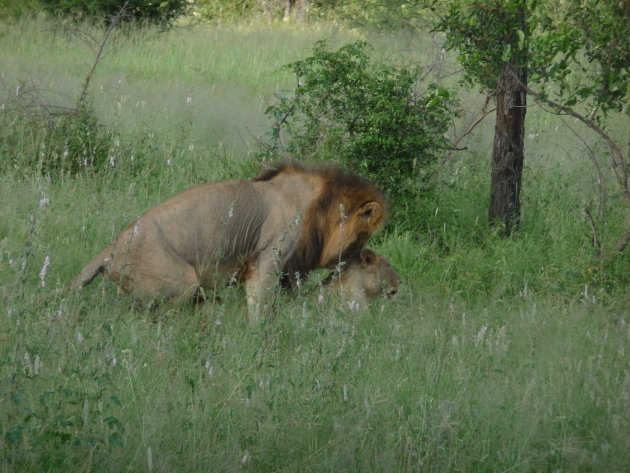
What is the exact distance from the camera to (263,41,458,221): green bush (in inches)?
299

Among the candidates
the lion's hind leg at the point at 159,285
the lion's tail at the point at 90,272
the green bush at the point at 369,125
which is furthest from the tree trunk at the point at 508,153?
the lion's tail at the point at 90,272

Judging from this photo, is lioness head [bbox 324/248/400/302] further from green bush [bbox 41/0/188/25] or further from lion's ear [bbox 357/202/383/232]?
green bush [bbox 41/0/188/25]

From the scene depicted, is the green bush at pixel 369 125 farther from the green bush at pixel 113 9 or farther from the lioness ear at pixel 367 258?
the green bush at pixel 113 9

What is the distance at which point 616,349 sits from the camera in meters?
4.68

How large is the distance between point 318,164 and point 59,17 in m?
Answer: 11.8

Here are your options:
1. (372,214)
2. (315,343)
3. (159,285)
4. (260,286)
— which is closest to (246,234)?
(260,286)

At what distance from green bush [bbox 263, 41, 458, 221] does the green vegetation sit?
385 millimetres

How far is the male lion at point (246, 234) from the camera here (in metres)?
5.27

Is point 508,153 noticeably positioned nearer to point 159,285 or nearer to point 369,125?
point 369,125

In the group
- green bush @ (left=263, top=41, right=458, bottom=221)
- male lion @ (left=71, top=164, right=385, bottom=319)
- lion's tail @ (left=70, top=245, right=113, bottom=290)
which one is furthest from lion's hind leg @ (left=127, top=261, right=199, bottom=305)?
green bush @ (left=263, top=41, right=458, bottom=221)

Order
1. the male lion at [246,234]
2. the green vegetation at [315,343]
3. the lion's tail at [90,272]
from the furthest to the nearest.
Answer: the male lion at [246,234], the lion's tail at [90,272], the green vegetation at [315,343]

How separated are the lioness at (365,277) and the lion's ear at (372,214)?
7.2 inches

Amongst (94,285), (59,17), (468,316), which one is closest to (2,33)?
(59,17)

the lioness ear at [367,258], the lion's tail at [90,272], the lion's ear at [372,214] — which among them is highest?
the lion's ear at [372,214]
